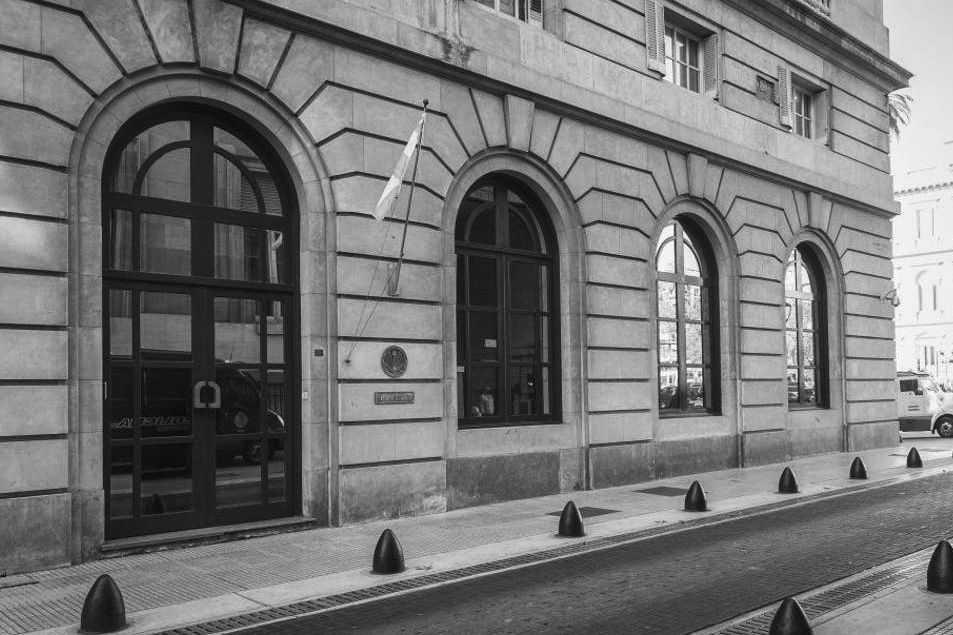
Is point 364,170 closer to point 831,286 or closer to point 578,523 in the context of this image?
point 578,523

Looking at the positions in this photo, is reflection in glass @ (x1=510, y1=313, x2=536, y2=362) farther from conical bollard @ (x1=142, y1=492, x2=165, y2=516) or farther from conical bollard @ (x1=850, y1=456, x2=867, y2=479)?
conical bollard @ (x1=850, y1=456, x2=867, y2=479)

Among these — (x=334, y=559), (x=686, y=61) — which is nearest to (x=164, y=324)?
(x=334, y=559)

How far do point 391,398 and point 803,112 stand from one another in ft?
53.0

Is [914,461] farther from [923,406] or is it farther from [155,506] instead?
[155,506]

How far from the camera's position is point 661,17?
18344 millimetres

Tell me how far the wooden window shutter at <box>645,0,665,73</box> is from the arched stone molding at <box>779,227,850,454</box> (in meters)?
7.38

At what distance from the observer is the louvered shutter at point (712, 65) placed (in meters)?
19.9

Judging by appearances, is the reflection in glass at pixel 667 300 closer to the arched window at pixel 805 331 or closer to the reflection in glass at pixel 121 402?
the arched window at pixel 805 331

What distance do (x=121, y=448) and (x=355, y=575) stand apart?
11.8 ft

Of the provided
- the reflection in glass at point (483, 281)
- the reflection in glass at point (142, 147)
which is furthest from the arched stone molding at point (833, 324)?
the reflection in glass at point (142, 147)

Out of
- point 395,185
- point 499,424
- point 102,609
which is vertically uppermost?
point 395,185

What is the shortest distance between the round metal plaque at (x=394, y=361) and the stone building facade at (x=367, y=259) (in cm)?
5

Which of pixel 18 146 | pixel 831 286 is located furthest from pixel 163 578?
pixel 831 286

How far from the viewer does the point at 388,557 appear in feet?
30.5
